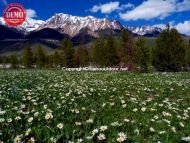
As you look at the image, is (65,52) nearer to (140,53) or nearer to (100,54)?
(100,54)

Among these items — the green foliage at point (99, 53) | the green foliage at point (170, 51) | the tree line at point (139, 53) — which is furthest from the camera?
the green foliage at point (99, 53)

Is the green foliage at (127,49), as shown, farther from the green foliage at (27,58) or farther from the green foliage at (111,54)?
the green foliage at (27,58)

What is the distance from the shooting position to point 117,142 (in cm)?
763

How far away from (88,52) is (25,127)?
450ft

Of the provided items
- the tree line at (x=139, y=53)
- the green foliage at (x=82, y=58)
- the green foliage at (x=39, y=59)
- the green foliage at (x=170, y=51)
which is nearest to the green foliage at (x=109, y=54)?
the tree line at (x=139, y=53)

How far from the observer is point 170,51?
9806cm

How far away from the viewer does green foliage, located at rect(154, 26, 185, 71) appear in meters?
97.8

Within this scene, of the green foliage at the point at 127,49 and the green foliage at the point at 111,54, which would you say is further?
the green foliage at the point at 111,54

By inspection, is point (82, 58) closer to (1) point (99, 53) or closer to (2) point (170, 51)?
(1) point (99, 53)

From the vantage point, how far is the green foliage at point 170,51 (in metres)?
97.8

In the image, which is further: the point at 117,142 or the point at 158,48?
the point at 158,48

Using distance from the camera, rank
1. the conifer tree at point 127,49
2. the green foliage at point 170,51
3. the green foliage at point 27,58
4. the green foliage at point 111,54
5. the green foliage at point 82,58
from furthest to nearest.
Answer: the green foliage at point 27,58 < the green foliage at point 82,58 < the green foliage at point 111,54 < the green foliage at point 170,51 < the conifer tree at point 127,49

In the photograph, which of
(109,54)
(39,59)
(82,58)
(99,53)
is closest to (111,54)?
(109,54)

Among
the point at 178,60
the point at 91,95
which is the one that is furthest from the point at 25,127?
the point at 178,60
